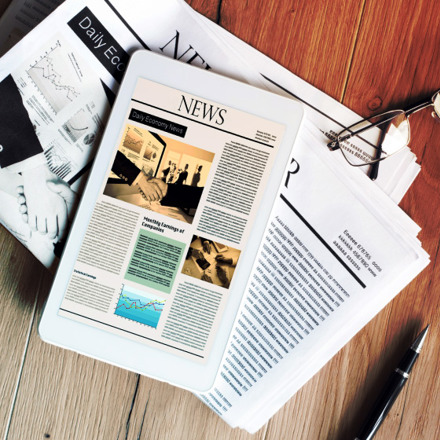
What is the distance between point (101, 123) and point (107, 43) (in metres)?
0.08

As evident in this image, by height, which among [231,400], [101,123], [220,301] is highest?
[101,123]

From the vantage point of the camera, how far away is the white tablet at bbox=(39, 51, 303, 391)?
1.32 ft

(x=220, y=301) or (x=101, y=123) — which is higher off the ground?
(x=101, y=123)

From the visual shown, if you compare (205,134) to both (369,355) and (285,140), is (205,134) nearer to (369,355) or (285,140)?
(285,140)

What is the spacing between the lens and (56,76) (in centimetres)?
41

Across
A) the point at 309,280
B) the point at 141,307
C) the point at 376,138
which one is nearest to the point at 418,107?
the point at 376,138

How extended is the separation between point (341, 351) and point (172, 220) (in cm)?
22

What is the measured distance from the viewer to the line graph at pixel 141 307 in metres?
0.41

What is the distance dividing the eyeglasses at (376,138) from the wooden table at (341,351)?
0.4 inches

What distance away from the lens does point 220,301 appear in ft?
1.34

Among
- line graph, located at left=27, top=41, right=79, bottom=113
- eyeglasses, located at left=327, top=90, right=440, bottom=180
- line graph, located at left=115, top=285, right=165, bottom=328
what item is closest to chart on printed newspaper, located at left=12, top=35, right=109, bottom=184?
line graph, located at left=27, top=41, right=79, bottom=113

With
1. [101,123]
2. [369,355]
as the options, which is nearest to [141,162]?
[101,123]

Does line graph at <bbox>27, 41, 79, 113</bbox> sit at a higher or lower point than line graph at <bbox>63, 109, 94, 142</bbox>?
higher

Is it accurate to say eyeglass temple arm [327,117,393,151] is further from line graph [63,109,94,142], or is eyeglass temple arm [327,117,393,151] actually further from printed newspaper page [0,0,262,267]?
line graph [63,109,94,142]
